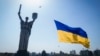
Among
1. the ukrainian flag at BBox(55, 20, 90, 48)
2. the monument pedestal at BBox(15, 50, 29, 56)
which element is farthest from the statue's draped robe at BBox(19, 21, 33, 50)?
the ukrainian flag at BBox(55, 20, 90, 48)

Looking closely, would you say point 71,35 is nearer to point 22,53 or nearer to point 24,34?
point 22,53

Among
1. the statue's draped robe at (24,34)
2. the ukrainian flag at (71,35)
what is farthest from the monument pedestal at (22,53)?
the ukrainian flag at (71,35)

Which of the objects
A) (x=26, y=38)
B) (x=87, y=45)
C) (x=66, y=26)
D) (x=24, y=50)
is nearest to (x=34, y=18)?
(x=26, y=38)

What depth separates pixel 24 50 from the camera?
1795 cm

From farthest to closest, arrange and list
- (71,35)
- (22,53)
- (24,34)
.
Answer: (24,34) < (22,53) < (71,35)

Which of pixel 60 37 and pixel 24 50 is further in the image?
pixel 24 50

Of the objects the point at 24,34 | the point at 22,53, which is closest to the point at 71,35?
the point at 22,53

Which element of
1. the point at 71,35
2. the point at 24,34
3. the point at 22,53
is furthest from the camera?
the point at 24,34

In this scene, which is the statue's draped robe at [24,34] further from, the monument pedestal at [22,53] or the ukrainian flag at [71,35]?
the ukrainian flag at [71,35]

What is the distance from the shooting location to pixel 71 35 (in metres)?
13.9

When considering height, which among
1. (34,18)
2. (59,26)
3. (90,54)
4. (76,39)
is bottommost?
(90,54)

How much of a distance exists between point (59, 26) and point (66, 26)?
68 centimetres

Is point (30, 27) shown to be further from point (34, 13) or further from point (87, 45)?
point (87, 45)

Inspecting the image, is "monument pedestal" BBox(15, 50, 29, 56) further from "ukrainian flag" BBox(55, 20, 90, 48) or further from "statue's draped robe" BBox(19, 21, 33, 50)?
"ukrainian flag" BBox(55, 20, 90, 48)
